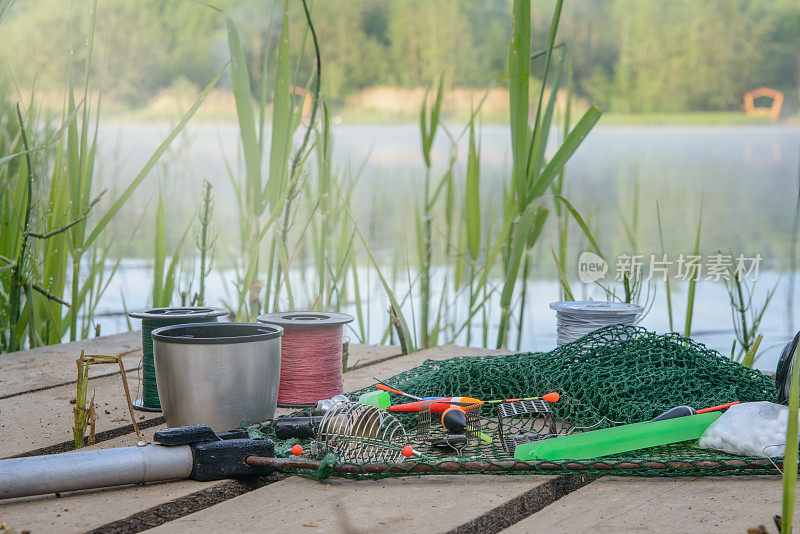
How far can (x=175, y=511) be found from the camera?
804 mm

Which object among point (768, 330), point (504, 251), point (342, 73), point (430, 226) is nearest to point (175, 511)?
point (504, 251)

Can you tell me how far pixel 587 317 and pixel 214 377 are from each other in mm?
673

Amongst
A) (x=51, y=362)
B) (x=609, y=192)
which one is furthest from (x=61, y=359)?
(x=609, y=192)

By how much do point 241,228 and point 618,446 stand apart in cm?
155

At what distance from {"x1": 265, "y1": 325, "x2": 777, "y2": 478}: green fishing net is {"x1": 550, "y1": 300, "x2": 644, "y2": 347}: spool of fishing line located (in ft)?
0.15

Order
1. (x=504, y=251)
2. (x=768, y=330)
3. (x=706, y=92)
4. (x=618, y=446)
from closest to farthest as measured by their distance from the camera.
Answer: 1. (x=618, y=446)
2. (x=504, y=251)
3. (x=768, y=330)
4. (x=706, y=92)

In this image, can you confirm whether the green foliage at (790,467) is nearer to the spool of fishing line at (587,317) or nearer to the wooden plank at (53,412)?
the spool of fishing line at (587,317)

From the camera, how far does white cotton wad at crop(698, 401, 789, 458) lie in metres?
0.92

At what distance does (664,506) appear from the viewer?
2.68 feet

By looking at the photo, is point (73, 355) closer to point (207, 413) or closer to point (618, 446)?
point (207, 413)

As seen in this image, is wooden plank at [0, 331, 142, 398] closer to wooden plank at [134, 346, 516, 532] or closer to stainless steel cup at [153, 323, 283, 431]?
stainless steel cup at [153, 323, 283, 431]

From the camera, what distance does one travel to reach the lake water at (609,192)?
10.5 feet

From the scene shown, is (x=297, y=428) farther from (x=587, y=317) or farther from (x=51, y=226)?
(x=51, y=226)

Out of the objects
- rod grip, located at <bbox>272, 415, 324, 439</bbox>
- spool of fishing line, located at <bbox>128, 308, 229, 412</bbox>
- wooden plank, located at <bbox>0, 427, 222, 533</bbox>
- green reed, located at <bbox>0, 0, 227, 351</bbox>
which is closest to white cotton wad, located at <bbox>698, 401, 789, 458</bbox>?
rod grip, located at <bbox>272, 415, 324, 439</bbox>
